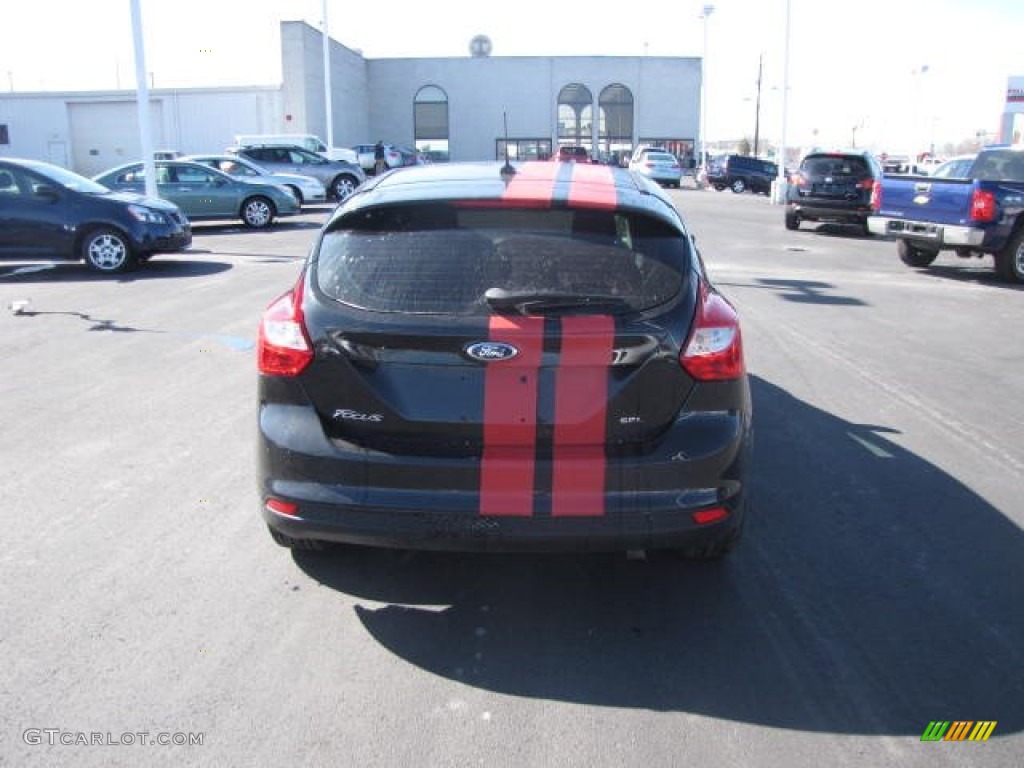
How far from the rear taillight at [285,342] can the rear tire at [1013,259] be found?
12.4 m

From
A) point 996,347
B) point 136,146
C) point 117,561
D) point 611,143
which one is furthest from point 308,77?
point 117,561

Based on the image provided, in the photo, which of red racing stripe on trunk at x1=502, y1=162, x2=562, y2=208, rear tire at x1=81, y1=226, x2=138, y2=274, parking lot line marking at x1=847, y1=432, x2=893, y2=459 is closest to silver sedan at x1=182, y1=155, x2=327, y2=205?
rear tire at x1=81, y1=226, x2=138, y2=274

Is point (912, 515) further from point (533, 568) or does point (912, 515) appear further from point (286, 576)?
point (286, 576)

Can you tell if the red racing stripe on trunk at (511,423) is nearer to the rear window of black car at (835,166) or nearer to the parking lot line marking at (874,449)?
the parking lot line marking at (874,449)

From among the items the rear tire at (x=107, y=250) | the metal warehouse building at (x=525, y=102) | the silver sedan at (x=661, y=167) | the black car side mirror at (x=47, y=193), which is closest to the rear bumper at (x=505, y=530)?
the rear tire at (x=107, y=250)

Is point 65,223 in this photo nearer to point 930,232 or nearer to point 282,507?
point 282,507

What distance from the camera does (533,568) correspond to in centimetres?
419

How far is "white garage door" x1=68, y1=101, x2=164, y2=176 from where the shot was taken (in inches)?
1976

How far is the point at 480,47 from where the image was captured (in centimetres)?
6575

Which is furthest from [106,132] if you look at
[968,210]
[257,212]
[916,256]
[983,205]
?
[983,205]

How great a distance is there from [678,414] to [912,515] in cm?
197

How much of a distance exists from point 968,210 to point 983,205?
205 mm

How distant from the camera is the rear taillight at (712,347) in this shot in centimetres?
349

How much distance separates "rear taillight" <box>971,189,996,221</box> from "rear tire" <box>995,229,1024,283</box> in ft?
1.60
